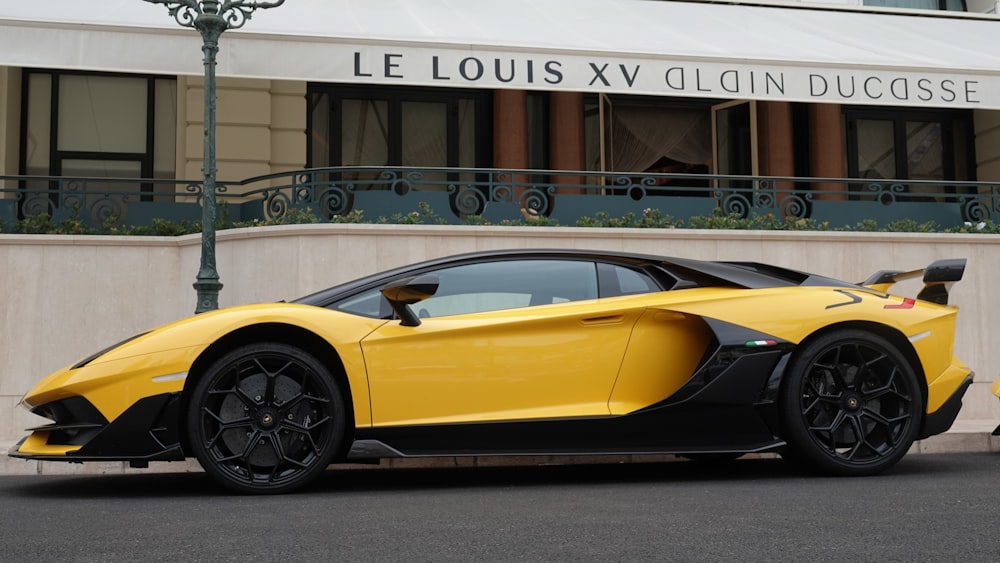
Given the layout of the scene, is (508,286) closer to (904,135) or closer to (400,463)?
(400,463)

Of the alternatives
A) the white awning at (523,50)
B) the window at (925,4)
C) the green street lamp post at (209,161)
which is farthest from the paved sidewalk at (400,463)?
the window at (925,4)

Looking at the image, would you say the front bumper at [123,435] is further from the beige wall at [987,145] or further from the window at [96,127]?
the beige wall at [987,145]

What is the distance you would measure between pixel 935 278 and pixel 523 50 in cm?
544

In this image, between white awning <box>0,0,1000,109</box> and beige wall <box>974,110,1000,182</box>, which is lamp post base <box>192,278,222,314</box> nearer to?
white awning <box>0,0,1000,109</box>

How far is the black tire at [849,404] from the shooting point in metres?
5.62

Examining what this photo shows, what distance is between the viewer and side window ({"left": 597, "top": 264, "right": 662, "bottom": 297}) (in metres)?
5.71

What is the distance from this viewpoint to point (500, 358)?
17.7 feet

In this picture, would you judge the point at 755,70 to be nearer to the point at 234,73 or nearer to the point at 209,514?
the point at 234,73

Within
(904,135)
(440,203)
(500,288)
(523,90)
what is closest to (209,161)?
(440,203)

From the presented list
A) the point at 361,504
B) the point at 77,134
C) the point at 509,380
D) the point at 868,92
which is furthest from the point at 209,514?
the point at 77,134

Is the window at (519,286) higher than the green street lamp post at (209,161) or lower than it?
lower

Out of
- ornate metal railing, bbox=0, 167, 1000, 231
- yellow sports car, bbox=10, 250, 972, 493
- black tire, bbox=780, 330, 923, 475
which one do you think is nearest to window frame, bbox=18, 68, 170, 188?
ornate metal railing, bbox=0, 167, 1000, 231

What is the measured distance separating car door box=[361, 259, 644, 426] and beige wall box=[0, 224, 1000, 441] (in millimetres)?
5421

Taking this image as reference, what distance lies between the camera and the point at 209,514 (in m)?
4.51
